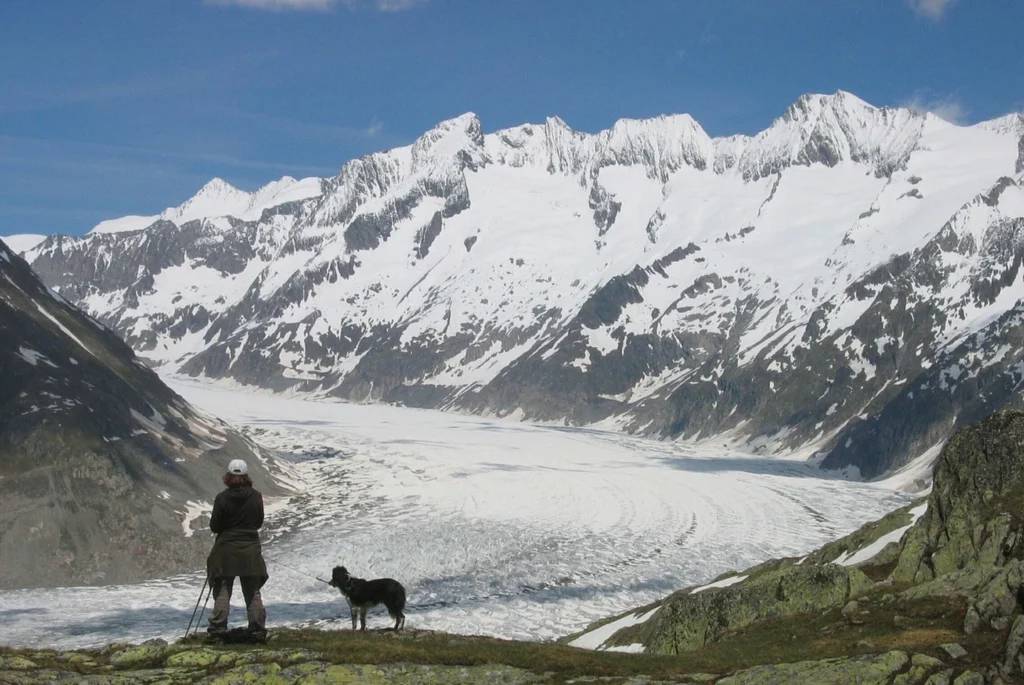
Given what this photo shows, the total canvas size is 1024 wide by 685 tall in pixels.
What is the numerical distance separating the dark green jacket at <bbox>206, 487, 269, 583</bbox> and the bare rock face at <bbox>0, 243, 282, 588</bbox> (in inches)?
3125

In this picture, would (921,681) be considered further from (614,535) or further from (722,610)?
(614,535)

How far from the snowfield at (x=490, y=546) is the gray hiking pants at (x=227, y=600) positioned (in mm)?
42970

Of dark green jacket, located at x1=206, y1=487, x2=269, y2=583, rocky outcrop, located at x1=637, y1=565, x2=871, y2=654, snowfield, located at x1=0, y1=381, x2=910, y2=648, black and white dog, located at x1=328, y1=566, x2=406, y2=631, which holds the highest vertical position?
dark green jacket, located at x1=206, y1=487, x2=269, y2=583

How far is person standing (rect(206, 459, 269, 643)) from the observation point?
75.3 feet

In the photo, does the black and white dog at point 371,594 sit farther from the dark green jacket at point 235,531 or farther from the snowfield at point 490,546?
the snowfield at point 490,546

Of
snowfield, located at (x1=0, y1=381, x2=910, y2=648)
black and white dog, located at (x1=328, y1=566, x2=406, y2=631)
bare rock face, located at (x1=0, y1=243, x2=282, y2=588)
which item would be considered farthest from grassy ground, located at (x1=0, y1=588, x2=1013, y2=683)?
bare rock face, located at (x1=0, y1=243, x2=282, y2=588)

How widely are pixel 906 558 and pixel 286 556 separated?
8052 centimetres

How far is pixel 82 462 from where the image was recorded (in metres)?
109

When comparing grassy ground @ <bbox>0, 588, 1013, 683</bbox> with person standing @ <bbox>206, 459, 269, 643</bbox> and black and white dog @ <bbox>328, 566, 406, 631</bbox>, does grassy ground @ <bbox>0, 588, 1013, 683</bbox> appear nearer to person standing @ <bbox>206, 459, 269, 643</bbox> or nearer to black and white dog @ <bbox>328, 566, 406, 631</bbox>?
person standing @ <bbox>206, 459, 269, 643</bbox>

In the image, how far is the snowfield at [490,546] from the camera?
277 feet

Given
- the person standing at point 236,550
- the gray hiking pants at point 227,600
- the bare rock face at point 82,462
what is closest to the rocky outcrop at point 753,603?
the gray hiking pants at point 227,600

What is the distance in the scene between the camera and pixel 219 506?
2294 centimetres

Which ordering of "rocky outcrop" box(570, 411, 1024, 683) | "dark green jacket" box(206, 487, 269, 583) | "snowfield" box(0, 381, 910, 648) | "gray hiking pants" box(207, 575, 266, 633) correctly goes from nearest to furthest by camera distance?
"dark green jacket" box(206, 487, 269, 583)
"gray hiking pants" box(207, 575, 266, 633)
"rocky outcrop" box(570, 411, 1024, 683)
"snowfield" box(0, 381, 910, 648)

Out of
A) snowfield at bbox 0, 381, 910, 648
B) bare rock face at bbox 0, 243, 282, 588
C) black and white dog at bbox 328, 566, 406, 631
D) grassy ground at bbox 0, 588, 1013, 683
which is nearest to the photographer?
grassy ground at bbox 0, 588, 1013, 683
